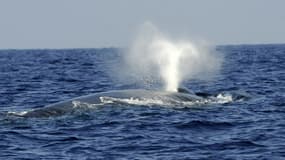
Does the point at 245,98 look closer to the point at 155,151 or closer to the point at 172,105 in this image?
the point at 172,105

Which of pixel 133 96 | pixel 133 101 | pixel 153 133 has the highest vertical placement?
pixel 133 96

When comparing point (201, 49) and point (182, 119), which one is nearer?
point (182, 119)

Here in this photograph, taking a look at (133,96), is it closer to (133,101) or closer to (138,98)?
(138,98)

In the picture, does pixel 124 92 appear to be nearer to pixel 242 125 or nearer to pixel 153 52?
pixel 242 125

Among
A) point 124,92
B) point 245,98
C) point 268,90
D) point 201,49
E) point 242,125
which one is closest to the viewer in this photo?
point 242,125

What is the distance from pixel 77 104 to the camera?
91.1ft

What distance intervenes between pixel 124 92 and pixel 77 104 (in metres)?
3.48

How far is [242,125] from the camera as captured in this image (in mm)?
24312

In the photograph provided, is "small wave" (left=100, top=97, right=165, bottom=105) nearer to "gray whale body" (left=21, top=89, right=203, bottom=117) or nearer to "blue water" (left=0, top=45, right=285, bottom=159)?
"gray whale body" (left=21, top=89, right=203, bottom=117)

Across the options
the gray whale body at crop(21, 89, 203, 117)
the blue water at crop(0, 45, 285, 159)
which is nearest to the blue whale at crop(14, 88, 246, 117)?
the gray whale body at crop(21, 89, 203, 117)

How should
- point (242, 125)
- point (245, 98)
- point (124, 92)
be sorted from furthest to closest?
point (245, 98) < point (124, 92) < point (242, 125)

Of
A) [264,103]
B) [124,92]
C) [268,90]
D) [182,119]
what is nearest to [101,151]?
[182,119]

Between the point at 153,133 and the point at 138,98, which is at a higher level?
the point at 138,98

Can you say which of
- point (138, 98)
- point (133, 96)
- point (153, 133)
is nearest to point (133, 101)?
point (138, 98)
